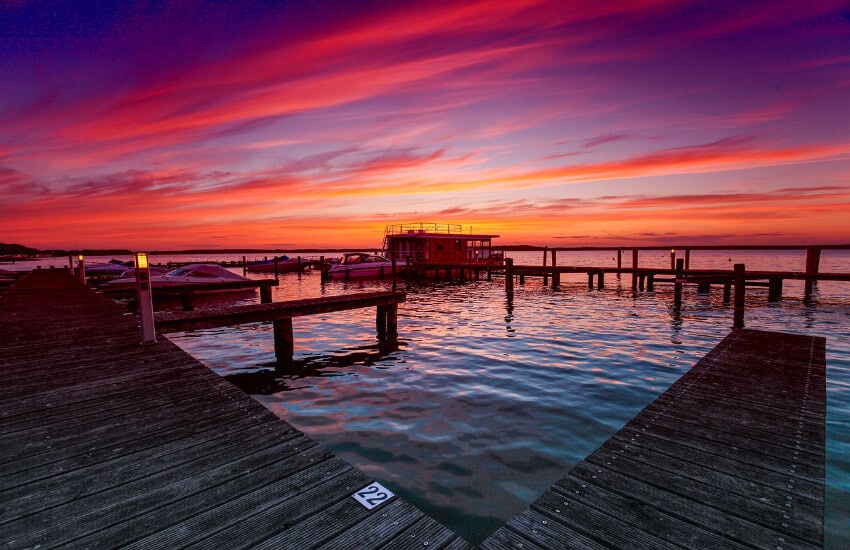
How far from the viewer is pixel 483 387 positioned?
920 centimetres

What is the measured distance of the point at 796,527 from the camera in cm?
309

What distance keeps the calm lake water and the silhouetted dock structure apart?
4.35 ft

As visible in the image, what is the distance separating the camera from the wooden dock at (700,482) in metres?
2.96

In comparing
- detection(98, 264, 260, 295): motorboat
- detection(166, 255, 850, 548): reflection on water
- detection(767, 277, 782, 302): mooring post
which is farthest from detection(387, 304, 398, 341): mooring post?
detection(767, 277, 782, 302): mooring post

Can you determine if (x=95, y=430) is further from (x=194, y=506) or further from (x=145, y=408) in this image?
(x=194, y=506)

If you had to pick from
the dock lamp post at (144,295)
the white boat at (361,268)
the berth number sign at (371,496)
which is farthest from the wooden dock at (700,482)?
the white boat at (361,268)

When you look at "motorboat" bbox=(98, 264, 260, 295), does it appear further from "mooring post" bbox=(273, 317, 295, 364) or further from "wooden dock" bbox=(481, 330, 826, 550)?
"wooden dock" bbox=(481, 330, 826, 550)

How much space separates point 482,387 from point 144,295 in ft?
22.8

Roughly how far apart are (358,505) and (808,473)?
399 centimetres

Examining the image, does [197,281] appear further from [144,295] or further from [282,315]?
[144,295]

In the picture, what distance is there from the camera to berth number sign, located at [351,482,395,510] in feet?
10.2

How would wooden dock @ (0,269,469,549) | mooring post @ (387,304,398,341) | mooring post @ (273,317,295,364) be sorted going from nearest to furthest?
1. wooden dock @ (0,269,469,549)
2. mooring post @ (273,317,295,364)
3. mooring post @ (387,304,398,341)

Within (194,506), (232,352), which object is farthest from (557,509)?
(232,352)

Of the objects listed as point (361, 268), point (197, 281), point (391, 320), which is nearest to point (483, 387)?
point (391, 320)
